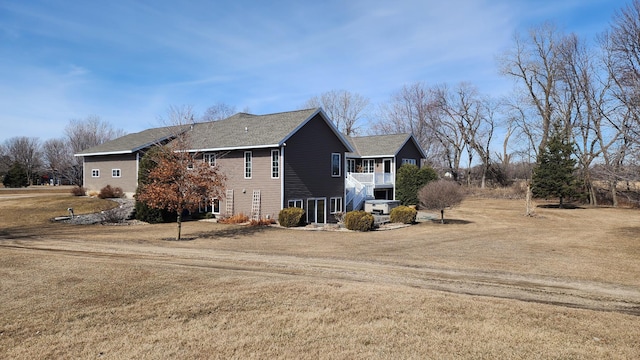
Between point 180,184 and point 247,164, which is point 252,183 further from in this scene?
point 180,184

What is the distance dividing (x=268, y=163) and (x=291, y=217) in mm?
4164

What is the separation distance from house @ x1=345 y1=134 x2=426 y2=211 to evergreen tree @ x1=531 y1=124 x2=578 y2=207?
12137 millimetres

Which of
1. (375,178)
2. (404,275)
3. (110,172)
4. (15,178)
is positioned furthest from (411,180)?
(15,178)

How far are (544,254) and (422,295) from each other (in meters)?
10.4

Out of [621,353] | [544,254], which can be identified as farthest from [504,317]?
[544,254]

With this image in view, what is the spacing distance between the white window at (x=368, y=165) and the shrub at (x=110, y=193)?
2171cm

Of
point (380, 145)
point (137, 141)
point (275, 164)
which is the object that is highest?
point (380, 145)

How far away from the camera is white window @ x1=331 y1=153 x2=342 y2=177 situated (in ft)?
104

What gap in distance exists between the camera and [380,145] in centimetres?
4281

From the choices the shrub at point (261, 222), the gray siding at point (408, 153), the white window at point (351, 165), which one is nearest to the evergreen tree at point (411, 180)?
the gray siding at point (408, 153)

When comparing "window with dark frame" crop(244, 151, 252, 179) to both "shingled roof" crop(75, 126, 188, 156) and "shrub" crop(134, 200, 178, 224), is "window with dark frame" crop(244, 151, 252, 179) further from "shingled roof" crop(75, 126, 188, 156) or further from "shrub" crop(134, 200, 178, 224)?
"shingled roof" crop(75, 126, 188, 156)

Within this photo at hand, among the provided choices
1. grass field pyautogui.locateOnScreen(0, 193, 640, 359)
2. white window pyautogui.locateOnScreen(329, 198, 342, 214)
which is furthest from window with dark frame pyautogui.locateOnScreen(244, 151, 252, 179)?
grass field pyautogui.locateOnScreen(0, 193, 640, 359)

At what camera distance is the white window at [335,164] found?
1251 inches

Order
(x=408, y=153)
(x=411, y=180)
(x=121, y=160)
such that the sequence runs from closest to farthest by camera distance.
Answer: (x=121, y=160) < (x=411, y=180) < (x=408, y=153)
